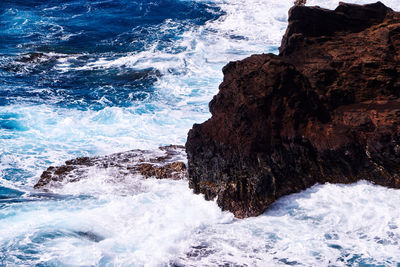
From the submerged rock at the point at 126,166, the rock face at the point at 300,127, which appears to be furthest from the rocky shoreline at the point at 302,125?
the submerged rock at the point at 126,166

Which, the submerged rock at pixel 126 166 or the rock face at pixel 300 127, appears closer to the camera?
the rock face at pixel 300 127

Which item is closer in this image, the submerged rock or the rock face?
the rock face

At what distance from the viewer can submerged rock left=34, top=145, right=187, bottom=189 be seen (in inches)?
297

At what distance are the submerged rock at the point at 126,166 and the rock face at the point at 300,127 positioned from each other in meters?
1.18

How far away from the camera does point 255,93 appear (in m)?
6.01

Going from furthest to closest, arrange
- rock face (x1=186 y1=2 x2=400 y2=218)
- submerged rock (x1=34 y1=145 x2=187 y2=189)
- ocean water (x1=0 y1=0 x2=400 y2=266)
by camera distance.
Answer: submerged rock (x1=34 y1=145 x2=187 y2=189)
rock face (x1=186 y1=2 x2=400 y2=218)
ocean water (x1=0 y1=0 x2=400 y2=266)

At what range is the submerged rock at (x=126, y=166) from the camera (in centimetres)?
754

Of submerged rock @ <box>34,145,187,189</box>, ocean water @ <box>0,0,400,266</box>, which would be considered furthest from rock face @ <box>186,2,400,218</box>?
submerged rock @ <box>34,145,187,189</box>

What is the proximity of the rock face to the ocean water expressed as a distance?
261mm

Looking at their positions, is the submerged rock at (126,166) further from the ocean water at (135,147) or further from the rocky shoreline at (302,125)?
the rocky shoreline at (302,125)

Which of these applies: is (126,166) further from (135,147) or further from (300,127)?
(300,127)

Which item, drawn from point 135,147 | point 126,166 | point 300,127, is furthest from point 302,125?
point 135,147

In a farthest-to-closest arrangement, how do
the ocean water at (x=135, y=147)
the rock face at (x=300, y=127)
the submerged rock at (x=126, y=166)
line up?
1. the submerged rock at (x=126, y=166)
2. the rock face at (x=300, y=127)
3. the ocean water at (x=135, y=147)

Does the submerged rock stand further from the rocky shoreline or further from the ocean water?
the rocky shoreline
